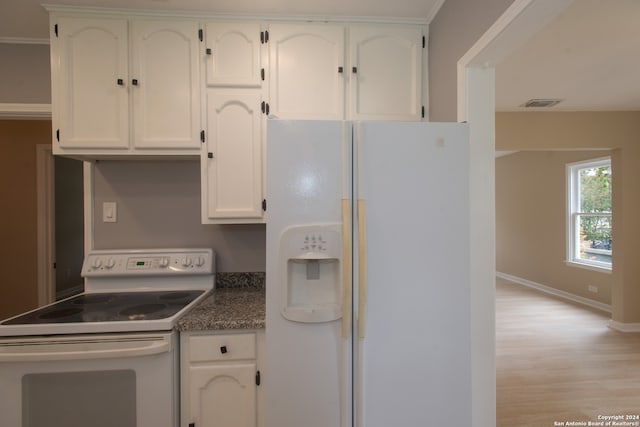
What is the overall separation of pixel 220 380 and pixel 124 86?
5.42ft

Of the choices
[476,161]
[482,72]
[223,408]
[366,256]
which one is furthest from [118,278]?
[482,72]

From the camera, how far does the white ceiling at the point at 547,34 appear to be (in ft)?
5.50

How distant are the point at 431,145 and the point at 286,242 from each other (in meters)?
0.74

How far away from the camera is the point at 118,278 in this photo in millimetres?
1921

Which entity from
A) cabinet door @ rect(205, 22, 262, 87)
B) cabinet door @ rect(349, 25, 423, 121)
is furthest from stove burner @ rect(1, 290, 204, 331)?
cabinet door @ rect(349, 25, 423, 121)

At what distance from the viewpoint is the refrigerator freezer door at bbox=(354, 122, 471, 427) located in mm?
1260

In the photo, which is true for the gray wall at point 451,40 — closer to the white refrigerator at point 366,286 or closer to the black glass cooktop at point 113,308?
the white refrigerator at point 366,286

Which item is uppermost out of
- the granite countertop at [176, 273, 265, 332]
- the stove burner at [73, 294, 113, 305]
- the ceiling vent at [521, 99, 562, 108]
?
the ceiling vent at [521, 99, 562, 108]

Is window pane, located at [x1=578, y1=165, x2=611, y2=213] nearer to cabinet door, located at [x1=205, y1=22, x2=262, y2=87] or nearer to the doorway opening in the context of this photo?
cabinet door, located at [x1=205, y1=22, x2=262, y2=87]

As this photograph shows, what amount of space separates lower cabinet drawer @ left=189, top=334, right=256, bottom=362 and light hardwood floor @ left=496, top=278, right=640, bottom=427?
6.02 feet

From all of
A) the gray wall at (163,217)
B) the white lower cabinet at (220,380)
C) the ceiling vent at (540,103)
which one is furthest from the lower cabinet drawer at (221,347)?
the ceiling vent at (540,103)

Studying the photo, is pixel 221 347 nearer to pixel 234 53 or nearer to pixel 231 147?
pixel 231 147

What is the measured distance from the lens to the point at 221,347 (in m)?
1.42

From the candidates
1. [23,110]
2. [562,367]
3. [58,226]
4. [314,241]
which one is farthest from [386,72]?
[58,226]
